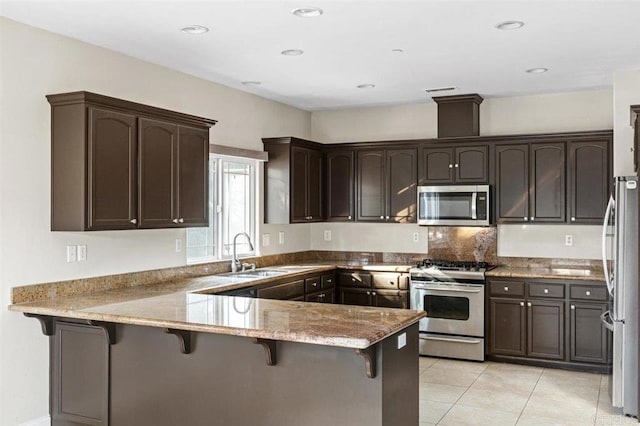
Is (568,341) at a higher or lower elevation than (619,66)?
lower

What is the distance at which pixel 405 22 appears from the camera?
153 inches

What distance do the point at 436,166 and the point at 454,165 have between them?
20 cm

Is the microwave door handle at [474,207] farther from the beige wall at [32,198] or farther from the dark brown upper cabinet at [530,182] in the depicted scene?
the beige wall at [32,198]

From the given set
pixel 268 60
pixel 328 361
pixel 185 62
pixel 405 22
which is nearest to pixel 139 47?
pixel 185 62

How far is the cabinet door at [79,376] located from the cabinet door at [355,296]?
3.18m

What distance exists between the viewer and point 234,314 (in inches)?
133

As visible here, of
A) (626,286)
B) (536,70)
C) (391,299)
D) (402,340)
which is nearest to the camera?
(402,340)

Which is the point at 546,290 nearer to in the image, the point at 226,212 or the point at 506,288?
the point at 506,288

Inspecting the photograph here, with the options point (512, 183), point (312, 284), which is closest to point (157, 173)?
point (312, 284)

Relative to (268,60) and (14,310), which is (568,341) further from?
(14,310)

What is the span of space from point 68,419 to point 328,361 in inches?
77.7

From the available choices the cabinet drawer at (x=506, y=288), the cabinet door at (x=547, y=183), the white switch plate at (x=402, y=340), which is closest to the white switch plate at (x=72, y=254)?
the white switch plate at (x=402, y=340)

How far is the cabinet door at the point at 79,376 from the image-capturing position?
12.6 ft

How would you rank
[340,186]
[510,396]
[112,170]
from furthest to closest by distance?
1. [340,186]
2. [510,396]
3. [112,170]
